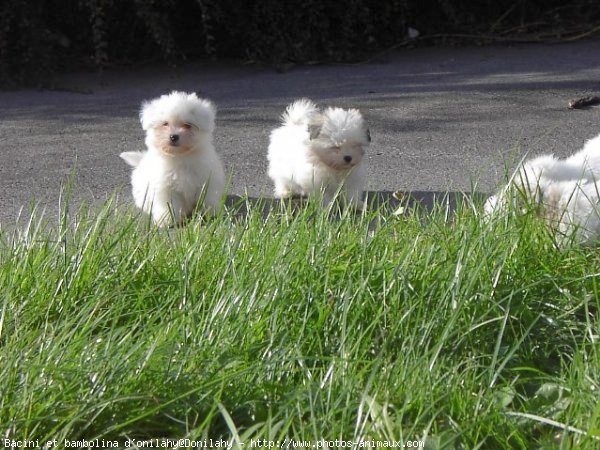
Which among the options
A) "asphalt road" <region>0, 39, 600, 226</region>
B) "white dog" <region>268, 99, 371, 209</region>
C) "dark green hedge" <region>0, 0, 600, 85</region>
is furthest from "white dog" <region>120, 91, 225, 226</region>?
"dark green hedge" <region>0, 0, 600, 85</region>

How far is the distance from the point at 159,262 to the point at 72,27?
26.7 ft

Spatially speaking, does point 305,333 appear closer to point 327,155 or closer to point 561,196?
point 561,196

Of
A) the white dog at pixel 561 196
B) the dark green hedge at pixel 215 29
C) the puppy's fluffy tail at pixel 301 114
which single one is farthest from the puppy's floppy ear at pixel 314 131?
the dark green hedge at pixel 215 29

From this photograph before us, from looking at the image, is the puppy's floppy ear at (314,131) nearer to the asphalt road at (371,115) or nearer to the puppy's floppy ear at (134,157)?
the asphalt road at (371,115)

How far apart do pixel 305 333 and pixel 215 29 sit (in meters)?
8.57

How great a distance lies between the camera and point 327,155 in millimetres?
5238

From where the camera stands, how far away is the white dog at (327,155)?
5219mm

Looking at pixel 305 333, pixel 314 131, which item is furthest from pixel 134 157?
pixel 305 333

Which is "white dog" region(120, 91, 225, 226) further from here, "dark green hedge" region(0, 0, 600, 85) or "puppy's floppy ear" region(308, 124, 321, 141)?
"dark green hedge" region(0, 0, 600, 85)

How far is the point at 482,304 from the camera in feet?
10.1

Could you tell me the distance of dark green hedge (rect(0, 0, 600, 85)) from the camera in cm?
990

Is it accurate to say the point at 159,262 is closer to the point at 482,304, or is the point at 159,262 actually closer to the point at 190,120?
the point at 482,304

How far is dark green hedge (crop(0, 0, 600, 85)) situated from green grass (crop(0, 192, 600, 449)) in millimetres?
6704

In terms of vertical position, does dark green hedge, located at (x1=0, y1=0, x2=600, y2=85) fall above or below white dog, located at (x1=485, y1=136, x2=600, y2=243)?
above
